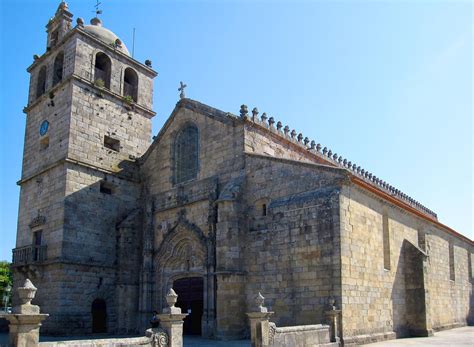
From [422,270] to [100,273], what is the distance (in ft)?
43.5

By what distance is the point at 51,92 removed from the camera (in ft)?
74.4

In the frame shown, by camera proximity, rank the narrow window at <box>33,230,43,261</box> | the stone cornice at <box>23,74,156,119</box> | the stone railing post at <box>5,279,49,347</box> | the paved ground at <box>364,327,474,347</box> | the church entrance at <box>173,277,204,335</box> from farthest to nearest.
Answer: the stone cornice at <box>23,74,156,119</box>, the narrow window at <box>33,230,43,261</box>, the church entrance at <box>173,277,204,335</box>, the paved ground at <box>364,327,474,347</box>, the stone railing post at <box>5,279,49,347</box>

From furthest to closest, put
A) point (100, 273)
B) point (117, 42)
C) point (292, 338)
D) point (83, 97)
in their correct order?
point (117, 42) < point (83, 97) < point (100, 273) < point (292, 338)

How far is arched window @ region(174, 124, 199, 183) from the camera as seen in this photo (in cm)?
2111

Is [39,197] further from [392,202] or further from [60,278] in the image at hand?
[392,202]

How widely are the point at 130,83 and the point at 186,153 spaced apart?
6.03 meters

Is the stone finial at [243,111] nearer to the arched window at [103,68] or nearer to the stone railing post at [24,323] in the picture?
the arched window at [103,68]

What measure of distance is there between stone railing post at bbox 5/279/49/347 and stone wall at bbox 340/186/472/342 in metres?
9.06

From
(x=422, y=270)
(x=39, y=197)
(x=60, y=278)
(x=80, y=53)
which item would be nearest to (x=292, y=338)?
(x=422, y=270)


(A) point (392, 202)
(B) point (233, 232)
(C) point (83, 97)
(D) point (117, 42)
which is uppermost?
(D) point (117, 42)

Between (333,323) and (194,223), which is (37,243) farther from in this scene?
(333,323)

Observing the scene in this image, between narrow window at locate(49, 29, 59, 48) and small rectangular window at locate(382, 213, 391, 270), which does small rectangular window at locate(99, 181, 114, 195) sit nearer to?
narrow window at locate(49, 29, 59, 48)

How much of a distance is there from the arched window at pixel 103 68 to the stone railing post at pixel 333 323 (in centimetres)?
1519

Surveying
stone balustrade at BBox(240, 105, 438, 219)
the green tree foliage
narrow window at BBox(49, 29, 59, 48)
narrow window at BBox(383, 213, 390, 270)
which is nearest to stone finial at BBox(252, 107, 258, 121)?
stone balustrade at BBox(240, 105, 438, 219)
